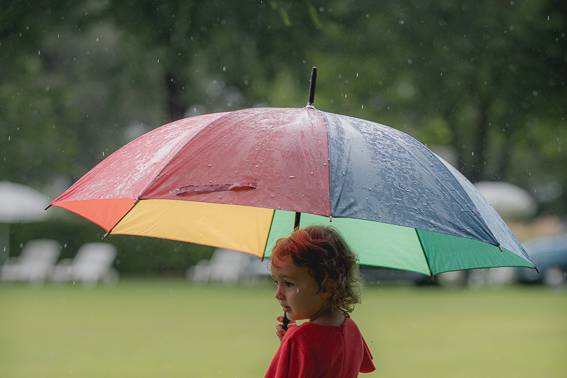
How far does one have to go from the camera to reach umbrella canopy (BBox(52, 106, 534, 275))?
11.0 ft

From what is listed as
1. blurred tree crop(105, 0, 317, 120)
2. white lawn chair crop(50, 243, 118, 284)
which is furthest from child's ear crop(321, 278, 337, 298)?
white lawn chair crop(50, 243, 118, 284)

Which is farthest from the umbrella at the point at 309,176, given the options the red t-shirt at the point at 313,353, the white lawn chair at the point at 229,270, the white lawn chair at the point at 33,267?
the white lawn chair at the point at 229,270

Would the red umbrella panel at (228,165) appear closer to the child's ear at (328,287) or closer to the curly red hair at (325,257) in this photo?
the curly red hair at (325,257)

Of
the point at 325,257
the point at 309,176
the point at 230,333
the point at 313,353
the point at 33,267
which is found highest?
the point at 309,176

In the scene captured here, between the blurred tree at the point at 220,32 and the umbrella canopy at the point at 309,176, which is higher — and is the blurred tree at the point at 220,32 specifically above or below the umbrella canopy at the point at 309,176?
above

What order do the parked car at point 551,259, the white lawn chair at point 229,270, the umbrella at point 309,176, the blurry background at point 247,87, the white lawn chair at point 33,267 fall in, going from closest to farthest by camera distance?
the umbrella at point 309,176, the blurry background at point 247,87, the white lawn chair at point 33,267, the parked car at point 551,259, the white lawn chair at point 229,270

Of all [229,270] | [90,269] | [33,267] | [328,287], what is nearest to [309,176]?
[328,287]

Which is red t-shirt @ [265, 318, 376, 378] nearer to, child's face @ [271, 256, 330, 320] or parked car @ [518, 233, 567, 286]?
child's face @ [271, 256, 330, 320]

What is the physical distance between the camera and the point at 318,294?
3.18 metres

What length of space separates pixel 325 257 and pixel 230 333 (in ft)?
33.8

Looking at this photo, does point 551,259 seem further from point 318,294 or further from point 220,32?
point 318,294

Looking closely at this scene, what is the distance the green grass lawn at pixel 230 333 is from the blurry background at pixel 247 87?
9 centimetres

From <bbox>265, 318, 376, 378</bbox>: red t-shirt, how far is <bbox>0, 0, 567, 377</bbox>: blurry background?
647 cm

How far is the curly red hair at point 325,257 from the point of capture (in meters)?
3.16
